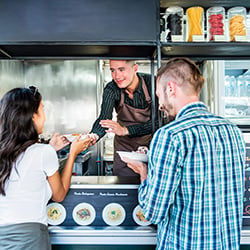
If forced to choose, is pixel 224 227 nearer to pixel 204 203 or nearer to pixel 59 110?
pixel 204 203

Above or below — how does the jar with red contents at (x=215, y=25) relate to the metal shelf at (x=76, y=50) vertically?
above

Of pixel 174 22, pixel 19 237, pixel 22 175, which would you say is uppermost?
pixel 174 22

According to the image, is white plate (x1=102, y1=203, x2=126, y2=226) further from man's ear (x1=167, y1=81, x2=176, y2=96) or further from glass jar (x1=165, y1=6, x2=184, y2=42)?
glass jar (x1=165, y1=6, x2=184, y2=42)

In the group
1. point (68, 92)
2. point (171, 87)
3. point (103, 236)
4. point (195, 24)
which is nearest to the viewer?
point (171, 87)

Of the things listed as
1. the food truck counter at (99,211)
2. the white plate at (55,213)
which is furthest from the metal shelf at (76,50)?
the white plate at (55,213)

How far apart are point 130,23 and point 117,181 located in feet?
2.75

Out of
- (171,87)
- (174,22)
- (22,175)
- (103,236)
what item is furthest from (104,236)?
(174,22)

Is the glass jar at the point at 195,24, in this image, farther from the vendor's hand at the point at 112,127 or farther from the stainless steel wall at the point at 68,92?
the stainless steel wall at the point at 68,92

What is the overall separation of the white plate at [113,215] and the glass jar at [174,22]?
3.05 ft

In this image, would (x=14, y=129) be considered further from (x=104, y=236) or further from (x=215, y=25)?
(x=215, y=25)

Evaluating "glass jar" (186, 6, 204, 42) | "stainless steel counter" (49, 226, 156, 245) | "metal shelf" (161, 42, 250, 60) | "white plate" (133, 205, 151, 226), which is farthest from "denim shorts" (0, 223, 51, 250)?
"glass jar" (186, 6, 204, 42)

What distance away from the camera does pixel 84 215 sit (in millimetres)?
1455

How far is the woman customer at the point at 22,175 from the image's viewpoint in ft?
3.73

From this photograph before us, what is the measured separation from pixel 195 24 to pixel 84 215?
115cm
